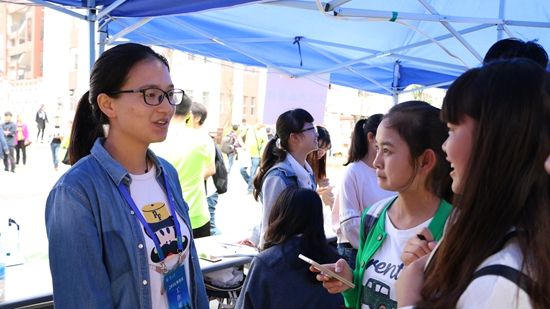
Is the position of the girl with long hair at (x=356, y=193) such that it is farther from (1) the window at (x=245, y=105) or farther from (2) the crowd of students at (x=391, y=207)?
(1) the window at (x=245, y=105)

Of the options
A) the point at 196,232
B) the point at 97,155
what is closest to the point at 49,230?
the point at 97,155

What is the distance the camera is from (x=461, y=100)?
80cm

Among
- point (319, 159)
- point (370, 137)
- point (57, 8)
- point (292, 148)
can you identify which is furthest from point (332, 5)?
point (319, 159)

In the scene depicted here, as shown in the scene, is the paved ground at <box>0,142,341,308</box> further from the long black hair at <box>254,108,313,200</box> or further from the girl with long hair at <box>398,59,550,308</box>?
the girl with long hair at <box>398,59,550,308</box>

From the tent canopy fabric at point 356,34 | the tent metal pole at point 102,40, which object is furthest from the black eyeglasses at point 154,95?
the tent metal pole at point 102,40

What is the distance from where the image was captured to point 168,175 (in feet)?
5.32

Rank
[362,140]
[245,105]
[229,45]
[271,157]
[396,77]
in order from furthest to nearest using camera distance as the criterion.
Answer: [245,105] < [396,77] < [229,45] < [271,157] < [362,140]

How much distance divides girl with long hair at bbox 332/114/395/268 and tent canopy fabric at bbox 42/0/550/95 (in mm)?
807

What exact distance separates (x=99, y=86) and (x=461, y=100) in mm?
1051

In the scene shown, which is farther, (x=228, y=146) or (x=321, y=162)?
(x=228, y=146)

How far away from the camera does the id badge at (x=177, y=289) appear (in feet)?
4.72

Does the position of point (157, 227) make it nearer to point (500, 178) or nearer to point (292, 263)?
point (292, 263)

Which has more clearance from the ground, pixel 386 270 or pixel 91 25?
pixel 91 25

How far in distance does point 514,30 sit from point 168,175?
3.66 metres
